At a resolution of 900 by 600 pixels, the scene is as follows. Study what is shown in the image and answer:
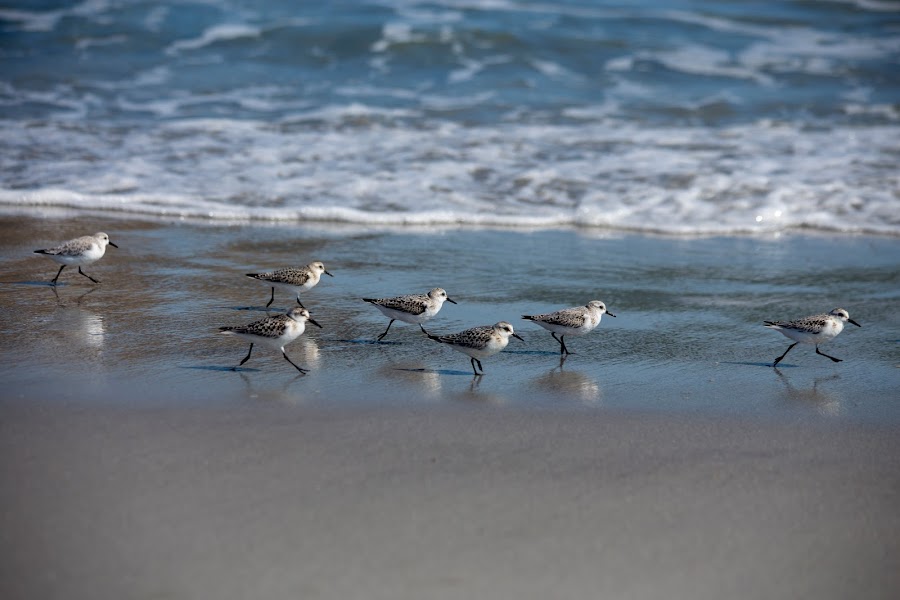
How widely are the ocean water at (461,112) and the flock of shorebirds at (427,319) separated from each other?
→ 3080 mm

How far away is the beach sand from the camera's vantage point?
375cm

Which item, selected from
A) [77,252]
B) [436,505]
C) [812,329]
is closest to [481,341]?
[436,505]

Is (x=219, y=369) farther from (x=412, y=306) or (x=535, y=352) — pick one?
(x=535, y=352)

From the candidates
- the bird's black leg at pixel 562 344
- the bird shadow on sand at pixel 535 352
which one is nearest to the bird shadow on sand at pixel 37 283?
the bird shadow on sand at pixel 535 352

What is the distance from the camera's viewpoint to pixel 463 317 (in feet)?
24.5

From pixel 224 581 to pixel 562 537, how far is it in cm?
137

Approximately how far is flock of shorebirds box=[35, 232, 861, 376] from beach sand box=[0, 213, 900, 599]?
7.1 inches

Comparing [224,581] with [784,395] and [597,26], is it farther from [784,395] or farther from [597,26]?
[597,26]

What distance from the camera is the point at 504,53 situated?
19.0m

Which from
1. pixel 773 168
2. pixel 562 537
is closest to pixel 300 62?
pixel 773 168

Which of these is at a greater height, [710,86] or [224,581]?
[710,86]

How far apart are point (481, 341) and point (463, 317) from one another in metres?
1.34

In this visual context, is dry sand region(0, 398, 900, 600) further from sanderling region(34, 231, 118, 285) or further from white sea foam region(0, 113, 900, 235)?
white sea foam region(0, 113, 900, 235)

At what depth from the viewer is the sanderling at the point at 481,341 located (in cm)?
612
